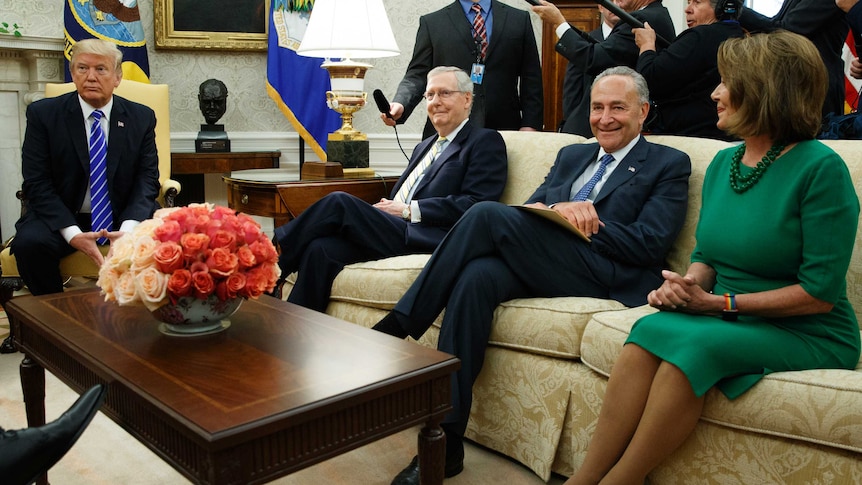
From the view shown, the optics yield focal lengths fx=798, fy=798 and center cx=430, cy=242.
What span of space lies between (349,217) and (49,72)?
2.74 meters

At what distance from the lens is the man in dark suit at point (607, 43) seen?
3.04m

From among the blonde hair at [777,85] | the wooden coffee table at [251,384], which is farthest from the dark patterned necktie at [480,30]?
the wooden coffee table at [251,384]

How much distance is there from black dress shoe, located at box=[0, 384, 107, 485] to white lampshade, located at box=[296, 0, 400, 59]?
2380 millimetres

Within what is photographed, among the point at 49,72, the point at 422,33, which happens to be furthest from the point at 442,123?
the point at 49,72

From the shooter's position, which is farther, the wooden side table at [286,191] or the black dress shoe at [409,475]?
the wooden side table at [286,191]

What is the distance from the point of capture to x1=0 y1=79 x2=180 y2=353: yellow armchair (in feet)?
10.1

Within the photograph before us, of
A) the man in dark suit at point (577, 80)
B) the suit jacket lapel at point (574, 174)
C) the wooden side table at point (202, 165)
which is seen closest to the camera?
the suit jacket lapel at point (574, 174)

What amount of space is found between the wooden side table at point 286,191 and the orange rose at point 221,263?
1.47 meters

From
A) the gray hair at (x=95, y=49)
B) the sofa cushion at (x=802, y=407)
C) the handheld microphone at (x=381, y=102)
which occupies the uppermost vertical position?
the gray hair at (x=95, y=49)

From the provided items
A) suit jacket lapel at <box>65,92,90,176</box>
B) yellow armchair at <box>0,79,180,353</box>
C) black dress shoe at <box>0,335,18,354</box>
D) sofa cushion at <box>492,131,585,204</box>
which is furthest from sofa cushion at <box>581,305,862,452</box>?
black dress shoe at <box>0,335,18,354</box>

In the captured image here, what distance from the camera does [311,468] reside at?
2166 millimetres

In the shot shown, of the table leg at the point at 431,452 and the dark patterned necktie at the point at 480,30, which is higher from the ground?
the dark patterned necktie at the point at 480,30

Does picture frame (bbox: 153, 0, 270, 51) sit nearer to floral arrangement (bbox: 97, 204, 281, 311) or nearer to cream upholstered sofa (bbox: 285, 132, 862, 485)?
cream upholstered sofa (bbox: 285, 132, 862, 485)

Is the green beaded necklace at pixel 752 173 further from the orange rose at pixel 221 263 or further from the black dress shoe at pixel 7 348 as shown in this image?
the black dress shoe at pixel 7 348
